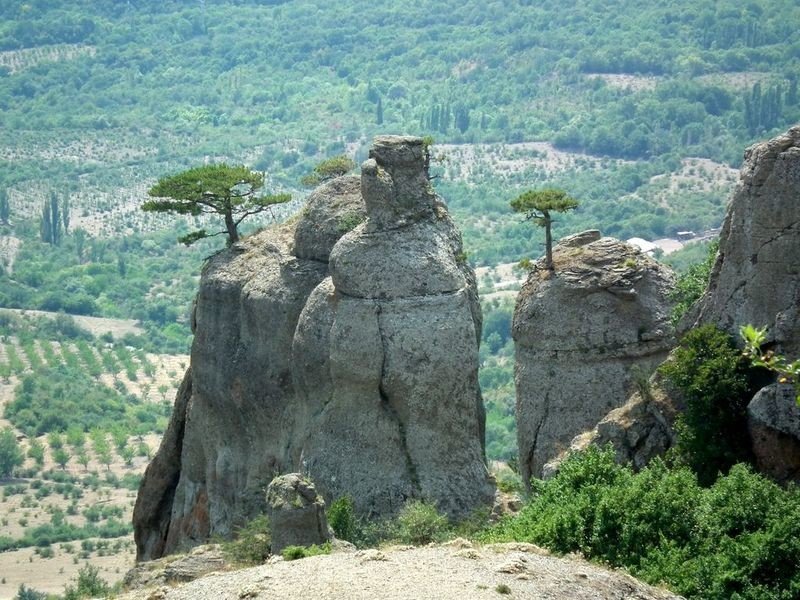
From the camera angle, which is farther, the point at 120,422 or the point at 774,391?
the point at 120,422

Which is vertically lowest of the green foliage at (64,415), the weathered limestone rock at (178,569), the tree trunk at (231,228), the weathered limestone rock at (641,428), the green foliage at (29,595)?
the green foliage at (64,415)

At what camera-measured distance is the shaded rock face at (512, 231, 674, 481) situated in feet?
161

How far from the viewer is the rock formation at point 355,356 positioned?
51406mm

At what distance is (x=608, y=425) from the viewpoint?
148 feet

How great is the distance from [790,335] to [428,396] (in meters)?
12.5

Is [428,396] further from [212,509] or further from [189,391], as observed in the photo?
[189,391]

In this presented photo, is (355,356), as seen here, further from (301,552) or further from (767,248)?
(767,248)

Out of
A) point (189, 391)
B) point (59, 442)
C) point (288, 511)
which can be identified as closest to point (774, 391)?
point (288, 511)

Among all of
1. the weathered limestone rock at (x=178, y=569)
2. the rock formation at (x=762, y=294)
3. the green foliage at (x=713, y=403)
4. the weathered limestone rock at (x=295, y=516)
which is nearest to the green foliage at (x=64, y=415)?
the weathered limestone rock at (x=178, y=569)

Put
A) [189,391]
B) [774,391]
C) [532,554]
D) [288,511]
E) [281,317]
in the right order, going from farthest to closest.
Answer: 1. [189,391]
2. [281,317]
3. [288,511]
4. [774,391]
5. [532,554]

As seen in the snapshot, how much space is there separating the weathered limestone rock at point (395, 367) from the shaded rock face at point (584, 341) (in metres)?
2.04

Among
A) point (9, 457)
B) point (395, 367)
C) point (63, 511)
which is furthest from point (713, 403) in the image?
point (9, 457)

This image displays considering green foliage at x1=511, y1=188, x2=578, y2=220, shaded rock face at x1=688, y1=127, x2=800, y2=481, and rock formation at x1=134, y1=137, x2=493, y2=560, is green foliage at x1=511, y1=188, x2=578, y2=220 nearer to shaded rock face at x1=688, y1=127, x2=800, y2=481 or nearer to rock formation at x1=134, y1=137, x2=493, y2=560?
rock formation at x1=134, y1=137, x2=493, y2=560

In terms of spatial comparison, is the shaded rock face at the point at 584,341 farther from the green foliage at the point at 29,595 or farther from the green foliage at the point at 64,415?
the green foliage at the point at 64,415
